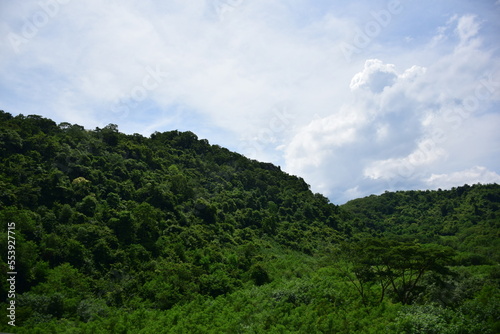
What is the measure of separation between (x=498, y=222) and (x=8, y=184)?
97767 millimetres

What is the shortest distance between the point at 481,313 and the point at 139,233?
126ft

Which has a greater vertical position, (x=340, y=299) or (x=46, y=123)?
(x=46, y=123)

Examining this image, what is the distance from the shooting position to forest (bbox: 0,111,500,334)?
25.2m

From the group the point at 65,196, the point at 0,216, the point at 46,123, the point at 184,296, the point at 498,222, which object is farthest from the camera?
the point at 498,222

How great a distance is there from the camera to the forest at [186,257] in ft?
82.6

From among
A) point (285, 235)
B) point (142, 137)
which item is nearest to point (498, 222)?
point (285, 235)

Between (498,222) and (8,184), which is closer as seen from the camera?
(8,184)

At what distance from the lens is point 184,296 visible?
3500 centimetres

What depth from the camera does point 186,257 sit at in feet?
144

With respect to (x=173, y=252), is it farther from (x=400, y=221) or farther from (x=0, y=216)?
(x=400, y=221)

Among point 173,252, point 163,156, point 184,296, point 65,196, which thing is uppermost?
point 163,156

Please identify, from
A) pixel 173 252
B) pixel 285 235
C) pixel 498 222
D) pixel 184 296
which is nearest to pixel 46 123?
pixel 173 252

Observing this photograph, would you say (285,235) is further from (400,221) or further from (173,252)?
(400,221)

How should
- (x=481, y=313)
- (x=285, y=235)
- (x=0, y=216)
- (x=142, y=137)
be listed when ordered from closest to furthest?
1. (x=481, y=313)
2. (x=0, y=216)
3. (x=285, y=235)
4. (x=142, y=137)
